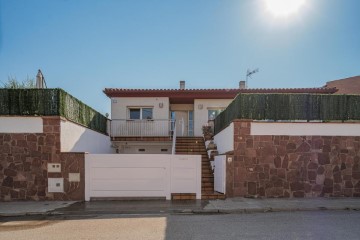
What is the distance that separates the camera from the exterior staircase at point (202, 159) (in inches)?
419

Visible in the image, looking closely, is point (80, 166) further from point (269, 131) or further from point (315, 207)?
point (315, 207)

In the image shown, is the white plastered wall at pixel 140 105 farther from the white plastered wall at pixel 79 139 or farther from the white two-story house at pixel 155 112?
the white plastered wall at pixel 79 139

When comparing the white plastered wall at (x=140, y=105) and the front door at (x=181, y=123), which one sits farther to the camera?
the front door at (x=181, y=123)

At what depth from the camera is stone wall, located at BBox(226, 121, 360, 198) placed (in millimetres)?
10727

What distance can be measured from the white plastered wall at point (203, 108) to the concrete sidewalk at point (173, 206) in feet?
29.4

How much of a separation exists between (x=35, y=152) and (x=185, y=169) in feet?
18.5

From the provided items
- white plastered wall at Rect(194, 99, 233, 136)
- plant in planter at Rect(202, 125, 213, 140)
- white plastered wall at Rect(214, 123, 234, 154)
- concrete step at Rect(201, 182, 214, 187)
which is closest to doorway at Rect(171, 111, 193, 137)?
white plastered wall at Rect(194, 99, 233, 136)

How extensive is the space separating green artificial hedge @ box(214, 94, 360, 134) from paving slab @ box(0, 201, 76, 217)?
7266 millimetres

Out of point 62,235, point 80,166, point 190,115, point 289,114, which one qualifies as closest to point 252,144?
point 289,114

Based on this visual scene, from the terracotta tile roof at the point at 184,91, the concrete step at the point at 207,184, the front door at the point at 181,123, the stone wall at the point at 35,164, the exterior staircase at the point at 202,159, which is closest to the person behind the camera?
the stone wall at the point at 35,164

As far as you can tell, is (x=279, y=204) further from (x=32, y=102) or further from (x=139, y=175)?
(x=32, y=102)

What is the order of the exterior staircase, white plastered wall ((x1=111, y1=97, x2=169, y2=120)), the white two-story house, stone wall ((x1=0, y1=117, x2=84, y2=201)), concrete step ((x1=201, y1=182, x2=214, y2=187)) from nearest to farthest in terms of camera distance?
stone wall ((x1=0, y1=117, x2=84, y2=201)), the exterior staircase, concrete step ((x1=201, y1=182, x2=214, y2=187)), the white two-story house, white plastered wall ((x1=111, y1=97, x2=169, y2=120))

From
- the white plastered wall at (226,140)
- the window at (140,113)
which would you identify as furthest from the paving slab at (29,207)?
the window at (140,113)

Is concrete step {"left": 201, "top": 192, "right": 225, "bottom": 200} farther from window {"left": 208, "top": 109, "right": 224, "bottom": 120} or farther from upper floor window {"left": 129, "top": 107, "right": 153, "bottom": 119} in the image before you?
upper floor window {"left": 129, "top": 107, "right": 153, "bottom": 119}
